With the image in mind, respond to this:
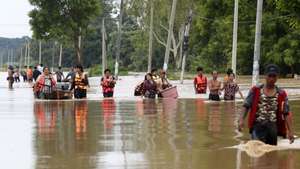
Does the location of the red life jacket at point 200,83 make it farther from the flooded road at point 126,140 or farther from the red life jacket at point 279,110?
the red life jacket at point 279,110

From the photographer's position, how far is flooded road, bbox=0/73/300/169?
10773mm

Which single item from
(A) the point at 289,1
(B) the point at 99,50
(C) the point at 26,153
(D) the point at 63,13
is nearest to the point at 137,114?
(A) the point at 289,1

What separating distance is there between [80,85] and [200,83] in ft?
20.2

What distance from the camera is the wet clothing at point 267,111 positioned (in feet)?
33.1

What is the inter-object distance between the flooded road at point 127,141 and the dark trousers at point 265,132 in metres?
0.37

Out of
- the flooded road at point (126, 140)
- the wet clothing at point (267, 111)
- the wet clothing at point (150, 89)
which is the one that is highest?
the wet clothing at point (267, 111)

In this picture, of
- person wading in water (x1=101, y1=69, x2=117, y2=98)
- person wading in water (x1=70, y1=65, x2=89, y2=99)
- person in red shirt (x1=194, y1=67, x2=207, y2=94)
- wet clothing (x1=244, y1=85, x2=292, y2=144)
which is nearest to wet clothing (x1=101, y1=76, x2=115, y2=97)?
person wading in water (x1=101, y1=69, x2=117, y2=98)

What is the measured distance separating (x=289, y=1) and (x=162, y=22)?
3268 inches

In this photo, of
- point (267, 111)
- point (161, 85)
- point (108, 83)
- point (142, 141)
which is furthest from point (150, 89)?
point (267, 111)

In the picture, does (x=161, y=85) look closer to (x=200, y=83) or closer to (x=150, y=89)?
(x=150, y=89)

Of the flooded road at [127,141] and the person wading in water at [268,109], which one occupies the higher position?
the person wading in water at [268,109]

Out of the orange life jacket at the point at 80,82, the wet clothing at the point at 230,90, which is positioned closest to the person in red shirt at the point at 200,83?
the wet clothing at the point at 230,90

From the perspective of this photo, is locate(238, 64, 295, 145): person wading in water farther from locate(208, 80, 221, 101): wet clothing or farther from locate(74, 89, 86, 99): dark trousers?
locate(74, 89, 86, 99): dark trousers

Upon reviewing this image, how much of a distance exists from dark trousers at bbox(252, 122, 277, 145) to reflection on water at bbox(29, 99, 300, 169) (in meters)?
0.36
